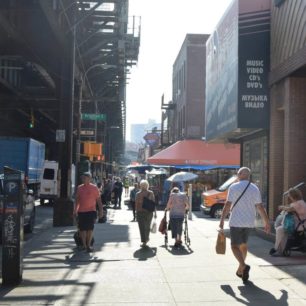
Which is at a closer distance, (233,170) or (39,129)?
(233,170)

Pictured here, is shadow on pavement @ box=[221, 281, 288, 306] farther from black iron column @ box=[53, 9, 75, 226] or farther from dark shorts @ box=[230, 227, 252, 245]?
black iron column @ box=[53, 9, 75, 226]

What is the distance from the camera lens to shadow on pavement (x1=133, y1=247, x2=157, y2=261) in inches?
471

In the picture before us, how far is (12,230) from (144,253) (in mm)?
4290

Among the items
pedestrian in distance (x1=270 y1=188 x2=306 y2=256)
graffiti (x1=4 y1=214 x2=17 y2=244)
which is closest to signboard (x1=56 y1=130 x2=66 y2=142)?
pedestrian in distance (x1=270 y1=188 x2=306 y2=256)

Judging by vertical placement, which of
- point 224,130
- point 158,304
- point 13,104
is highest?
point 13,104

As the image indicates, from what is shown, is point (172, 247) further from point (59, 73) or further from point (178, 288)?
point (59, 73)

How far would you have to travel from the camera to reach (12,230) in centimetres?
884

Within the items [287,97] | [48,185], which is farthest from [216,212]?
[48,185]

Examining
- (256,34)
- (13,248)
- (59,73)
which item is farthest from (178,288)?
(59,73)

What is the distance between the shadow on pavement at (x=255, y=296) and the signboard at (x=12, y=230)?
3018 millimetres

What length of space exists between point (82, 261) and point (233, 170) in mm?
24852

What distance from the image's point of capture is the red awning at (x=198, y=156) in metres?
32.4

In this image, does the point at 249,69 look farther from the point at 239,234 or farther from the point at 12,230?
the point at 12,230

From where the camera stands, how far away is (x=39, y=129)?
163 ft
